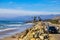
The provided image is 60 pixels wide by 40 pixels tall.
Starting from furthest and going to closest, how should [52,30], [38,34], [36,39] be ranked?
1. [52,30]
2. [38,34]
3. [36,39]

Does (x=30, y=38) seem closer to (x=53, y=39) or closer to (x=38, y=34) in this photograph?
(x=38, y=34)

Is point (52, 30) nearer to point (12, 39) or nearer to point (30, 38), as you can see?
point (12, 39)

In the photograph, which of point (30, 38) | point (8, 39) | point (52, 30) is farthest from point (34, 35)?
point (8, 39)

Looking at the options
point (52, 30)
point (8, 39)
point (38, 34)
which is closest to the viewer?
point (38, 34)

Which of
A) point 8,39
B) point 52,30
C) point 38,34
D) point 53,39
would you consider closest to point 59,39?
point 53,39

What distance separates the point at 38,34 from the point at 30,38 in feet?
3.90

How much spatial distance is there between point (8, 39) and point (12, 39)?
32.7 inches

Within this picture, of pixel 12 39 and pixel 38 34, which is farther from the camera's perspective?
pixel 12 39

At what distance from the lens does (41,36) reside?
2230 centimetres

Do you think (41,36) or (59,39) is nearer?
(41,36)

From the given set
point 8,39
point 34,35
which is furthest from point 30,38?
point 8,39

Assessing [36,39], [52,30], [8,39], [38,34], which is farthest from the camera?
[8,39]

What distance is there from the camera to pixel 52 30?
33.4 meters

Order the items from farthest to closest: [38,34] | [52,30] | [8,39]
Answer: [8,39], [52,30], [38,34]
